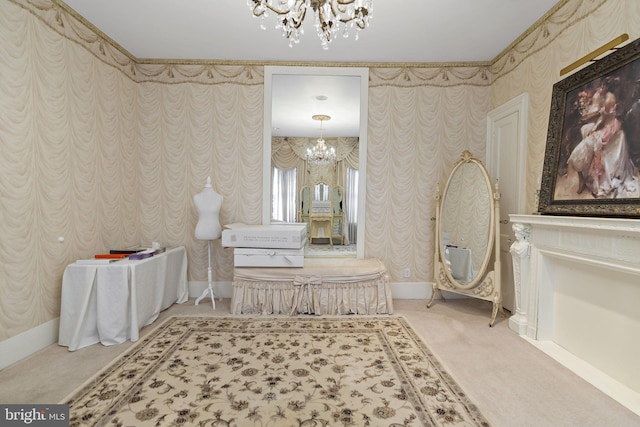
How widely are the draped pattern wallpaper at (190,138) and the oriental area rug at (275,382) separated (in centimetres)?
111

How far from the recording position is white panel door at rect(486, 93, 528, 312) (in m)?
3.06

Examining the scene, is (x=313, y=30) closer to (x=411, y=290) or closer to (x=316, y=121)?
(x=316, y=121)

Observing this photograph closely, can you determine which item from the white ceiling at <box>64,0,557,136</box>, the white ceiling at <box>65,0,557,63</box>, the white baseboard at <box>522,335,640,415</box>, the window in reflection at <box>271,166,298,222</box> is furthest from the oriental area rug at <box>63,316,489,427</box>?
the white ceiling at <box>65,0,557,63</box>

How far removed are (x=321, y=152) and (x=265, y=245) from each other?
1.35m

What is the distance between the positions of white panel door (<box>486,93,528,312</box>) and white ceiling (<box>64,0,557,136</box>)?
2.43ft

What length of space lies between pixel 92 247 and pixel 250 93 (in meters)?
2.36

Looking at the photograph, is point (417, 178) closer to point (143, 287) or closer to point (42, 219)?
point (143, 287)

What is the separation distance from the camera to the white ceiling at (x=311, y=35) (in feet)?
8.73

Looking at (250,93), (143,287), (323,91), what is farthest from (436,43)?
(143,287)

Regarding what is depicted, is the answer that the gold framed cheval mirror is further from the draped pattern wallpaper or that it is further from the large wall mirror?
the large wall mirror

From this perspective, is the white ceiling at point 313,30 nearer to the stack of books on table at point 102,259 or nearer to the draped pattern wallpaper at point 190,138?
the draped pattern wallpaper at point 190,138

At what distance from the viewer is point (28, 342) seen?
2312 millimetres

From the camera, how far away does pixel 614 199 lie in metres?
1.97

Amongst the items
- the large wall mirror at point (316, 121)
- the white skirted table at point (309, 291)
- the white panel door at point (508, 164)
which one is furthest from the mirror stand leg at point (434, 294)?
the large wall mirror at point (316, 121)
